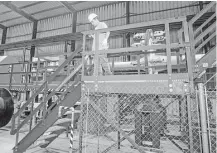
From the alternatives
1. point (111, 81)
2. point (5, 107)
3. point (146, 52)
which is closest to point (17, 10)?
point (5, 107)

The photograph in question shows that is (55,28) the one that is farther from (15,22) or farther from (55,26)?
(15,22)

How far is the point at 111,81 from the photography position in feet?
13.8

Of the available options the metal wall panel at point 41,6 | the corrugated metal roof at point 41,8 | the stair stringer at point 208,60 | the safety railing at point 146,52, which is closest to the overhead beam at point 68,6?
the corrugated metal roof at point 41,8

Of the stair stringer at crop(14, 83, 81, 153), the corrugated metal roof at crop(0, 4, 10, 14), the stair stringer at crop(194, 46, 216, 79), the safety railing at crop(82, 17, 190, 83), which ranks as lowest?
the stair stringer at crop(14, 83, 81, 153)

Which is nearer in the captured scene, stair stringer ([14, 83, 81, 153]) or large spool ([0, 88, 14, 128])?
stair stringer ([14, 83, 81, 153])

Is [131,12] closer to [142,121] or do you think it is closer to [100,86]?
[142,121]

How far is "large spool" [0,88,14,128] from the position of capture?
7.32 m

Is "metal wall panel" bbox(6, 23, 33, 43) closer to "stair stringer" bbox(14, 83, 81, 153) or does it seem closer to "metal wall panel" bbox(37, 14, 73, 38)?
"metal wall panel" bbox(37, 14, 73, 38)

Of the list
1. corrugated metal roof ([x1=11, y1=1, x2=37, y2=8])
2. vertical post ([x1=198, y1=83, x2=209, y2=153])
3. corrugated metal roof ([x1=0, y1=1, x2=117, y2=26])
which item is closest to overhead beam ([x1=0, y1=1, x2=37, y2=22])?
corrugated metal roof ([x1=0, y1=1, x2=117, y2=26])

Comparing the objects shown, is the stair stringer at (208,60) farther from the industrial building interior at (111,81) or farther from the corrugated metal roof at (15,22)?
the corrugated metal roof at (15,22)

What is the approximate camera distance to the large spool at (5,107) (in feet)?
24.0

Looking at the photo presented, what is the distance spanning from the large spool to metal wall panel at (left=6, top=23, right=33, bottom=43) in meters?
13.0

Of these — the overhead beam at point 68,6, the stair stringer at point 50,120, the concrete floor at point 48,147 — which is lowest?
the concrete floor at point 48,147

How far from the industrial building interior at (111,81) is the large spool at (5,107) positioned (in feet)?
0.13
